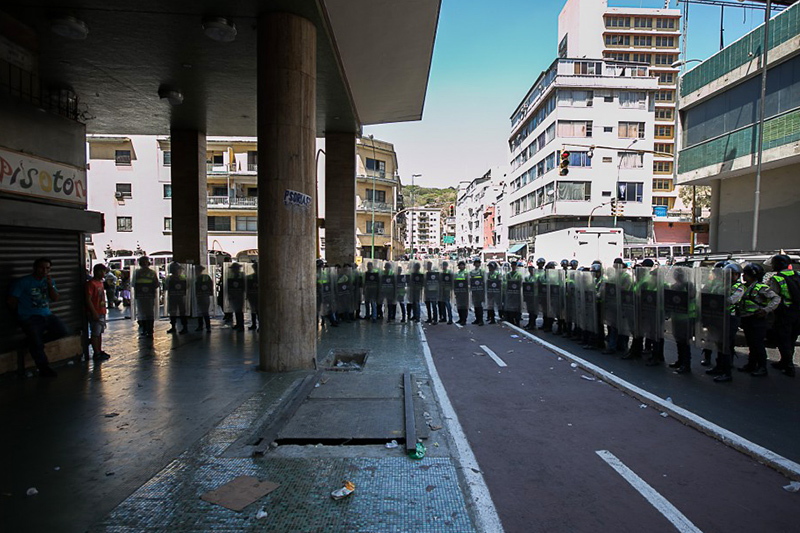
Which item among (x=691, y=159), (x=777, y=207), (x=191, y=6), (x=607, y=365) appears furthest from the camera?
(x=691, y=159)

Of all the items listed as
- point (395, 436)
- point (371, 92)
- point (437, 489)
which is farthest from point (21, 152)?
point (371, 92)

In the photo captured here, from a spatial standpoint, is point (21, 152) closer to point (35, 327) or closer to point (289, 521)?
point (35, 327)

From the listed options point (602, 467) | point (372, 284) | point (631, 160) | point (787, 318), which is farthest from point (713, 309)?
point (631, 160)

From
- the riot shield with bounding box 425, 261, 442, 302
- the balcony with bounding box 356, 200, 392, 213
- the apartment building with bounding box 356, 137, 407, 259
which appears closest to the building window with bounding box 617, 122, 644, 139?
the apartment building with bounding box 356, 137, 407, 259

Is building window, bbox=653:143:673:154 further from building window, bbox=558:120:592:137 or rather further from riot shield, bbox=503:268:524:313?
riot shield, bbox=503:268:524:313

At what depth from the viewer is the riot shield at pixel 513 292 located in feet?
46.3

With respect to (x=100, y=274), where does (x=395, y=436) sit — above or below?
below

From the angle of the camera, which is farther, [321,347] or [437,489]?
[321,347]

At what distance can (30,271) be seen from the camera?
8156 millimetres

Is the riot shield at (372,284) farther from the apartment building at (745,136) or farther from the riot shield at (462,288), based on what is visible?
the apartment building at (745,136)

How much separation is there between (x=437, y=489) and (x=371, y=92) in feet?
44.0

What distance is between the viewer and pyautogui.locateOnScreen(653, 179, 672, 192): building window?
6016 centimetres

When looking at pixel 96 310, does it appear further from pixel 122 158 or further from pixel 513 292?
pixel 122 158

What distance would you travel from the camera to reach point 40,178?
325 inches
